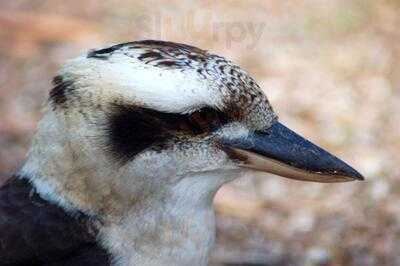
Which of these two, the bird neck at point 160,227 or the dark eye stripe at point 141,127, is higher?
the dark eye stripe at point 141,127

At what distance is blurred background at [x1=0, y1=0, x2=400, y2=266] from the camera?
623 cm

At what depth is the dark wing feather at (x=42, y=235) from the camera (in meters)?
3.73

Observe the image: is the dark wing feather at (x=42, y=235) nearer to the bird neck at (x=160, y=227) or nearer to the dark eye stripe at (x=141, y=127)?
the bird neck at (x=160, y=227)

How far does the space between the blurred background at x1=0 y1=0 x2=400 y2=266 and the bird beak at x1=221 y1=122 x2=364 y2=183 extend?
211 cm

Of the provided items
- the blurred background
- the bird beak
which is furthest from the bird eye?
the blurred background

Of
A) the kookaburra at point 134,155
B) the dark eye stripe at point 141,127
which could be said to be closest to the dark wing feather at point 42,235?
the kookaburra at point 134,155

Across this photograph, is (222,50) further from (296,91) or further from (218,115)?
(218,115)

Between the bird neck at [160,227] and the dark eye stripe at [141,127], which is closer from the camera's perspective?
the dark eye stripe at [141,127]

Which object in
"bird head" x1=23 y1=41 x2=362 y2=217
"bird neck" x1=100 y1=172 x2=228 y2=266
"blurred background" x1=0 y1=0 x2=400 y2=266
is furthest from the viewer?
"blurred background" x1=0 y1=0 x2=400 y2=266

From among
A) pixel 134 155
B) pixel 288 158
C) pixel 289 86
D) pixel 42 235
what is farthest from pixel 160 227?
pixel 289 86

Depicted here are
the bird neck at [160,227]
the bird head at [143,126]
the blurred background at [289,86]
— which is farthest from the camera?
the blurred background at [289,86]

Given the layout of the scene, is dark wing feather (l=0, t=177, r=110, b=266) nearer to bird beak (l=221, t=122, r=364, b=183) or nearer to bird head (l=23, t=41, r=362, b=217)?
bird head (l=23, t=41, r=362, b=217)

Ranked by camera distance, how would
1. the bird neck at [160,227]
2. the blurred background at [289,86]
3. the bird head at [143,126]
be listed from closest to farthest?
1. the bird head at [143,126]
2. the bird neck at [160,227]
3. the blurred background at [289,86]

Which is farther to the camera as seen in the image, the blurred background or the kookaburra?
the blurred background
